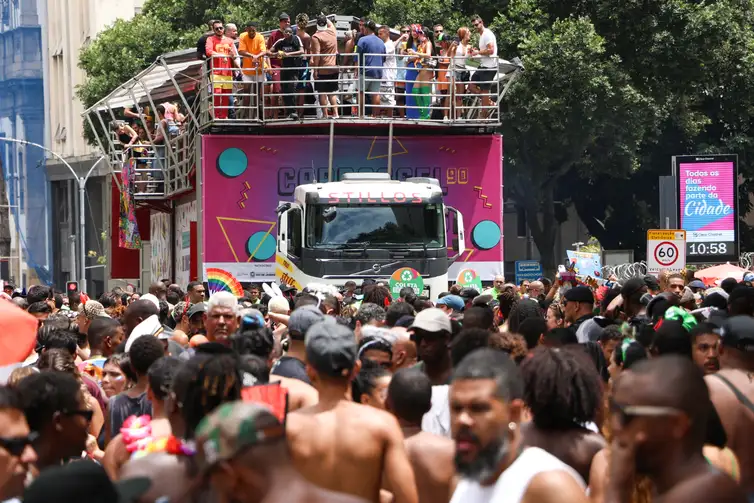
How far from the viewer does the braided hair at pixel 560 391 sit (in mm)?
5527

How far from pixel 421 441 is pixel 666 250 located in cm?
1501

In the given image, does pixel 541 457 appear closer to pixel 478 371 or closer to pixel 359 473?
pixel 478 371

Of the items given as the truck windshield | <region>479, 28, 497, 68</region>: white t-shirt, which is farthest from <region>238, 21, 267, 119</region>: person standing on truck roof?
<region>479, 28, 497, 68</region>: white t-shirt

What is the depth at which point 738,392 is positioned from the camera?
582 cm

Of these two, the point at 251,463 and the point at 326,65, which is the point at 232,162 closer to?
the point at 326,65

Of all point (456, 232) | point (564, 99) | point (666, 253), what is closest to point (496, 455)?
point (666, 253)

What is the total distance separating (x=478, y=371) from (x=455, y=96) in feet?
61.3

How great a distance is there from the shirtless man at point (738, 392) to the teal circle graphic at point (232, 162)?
645 inches

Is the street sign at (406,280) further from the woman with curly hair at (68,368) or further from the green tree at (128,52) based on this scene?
the green tree at (128,52)

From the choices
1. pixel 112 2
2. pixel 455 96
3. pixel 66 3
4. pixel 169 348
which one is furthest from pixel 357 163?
pixel 66 3

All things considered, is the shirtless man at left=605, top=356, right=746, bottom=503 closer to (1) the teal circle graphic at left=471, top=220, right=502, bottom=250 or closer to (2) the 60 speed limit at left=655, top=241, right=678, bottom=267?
(2) the 60 speed limit at left=655, top=241, right=678, bottom=267

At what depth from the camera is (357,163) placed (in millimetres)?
23172

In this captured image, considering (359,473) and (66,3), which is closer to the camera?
(359,473)

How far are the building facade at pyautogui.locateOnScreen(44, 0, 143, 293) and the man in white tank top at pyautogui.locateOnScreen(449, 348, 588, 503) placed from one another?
5915cm
